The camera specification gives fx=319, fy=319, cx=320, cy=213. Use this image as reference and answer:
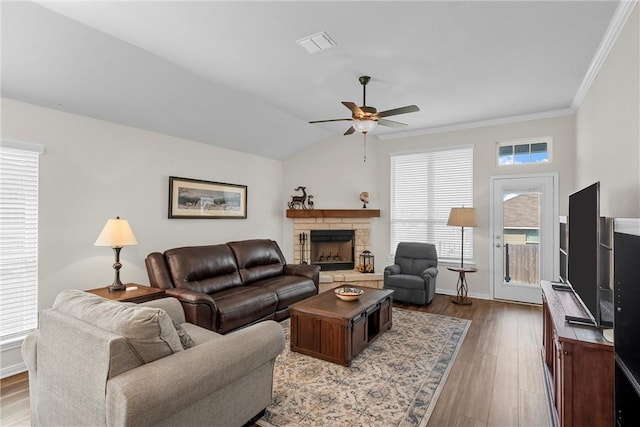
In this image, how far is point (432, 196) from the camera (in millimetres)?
5766

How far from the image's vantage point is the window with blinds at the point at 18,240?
2.84 m

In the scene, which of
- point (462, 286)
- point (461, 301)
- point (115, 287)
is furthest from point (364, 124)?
point (461, 301)

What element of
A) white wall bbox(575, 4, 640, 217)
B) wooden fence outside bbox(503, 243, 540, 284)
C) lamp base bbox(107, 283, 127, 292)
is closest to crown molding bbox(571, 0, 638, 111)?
white wall bbox(575, 4, 640, 217)

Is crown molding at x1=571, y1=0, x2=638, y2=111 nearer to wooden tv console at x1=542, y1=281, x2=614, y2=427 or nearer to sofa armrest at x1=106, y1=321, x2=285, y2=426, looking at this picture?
wooden tv console at x1=542, y1=281, x2=614, y2=427

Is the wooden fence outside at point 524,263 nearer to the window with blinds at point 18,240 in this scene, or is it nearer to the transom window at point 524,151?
the transom window at point 524,151

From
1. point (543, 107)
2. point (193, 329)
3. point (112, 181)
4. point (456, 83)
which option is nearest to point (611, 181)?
point (456, 83)

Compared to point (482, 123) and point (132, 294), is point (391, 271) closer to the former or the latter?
point (482, 123)

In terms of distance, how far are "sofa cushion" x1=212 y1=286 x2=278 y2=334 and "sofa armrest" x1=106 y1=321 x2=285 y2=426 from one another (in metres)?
1.45

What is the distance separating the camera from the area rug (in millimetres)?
2205

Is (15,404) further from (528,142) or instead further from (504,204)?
(528,142)

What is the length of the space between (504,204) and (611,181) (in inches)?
96.3

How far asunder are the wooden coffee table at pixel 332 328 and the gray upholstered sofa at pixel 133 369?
39.6 inches

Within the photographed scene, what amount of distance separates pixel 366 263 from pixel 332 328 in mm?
3149

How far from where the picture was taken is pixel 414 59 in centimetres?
314
